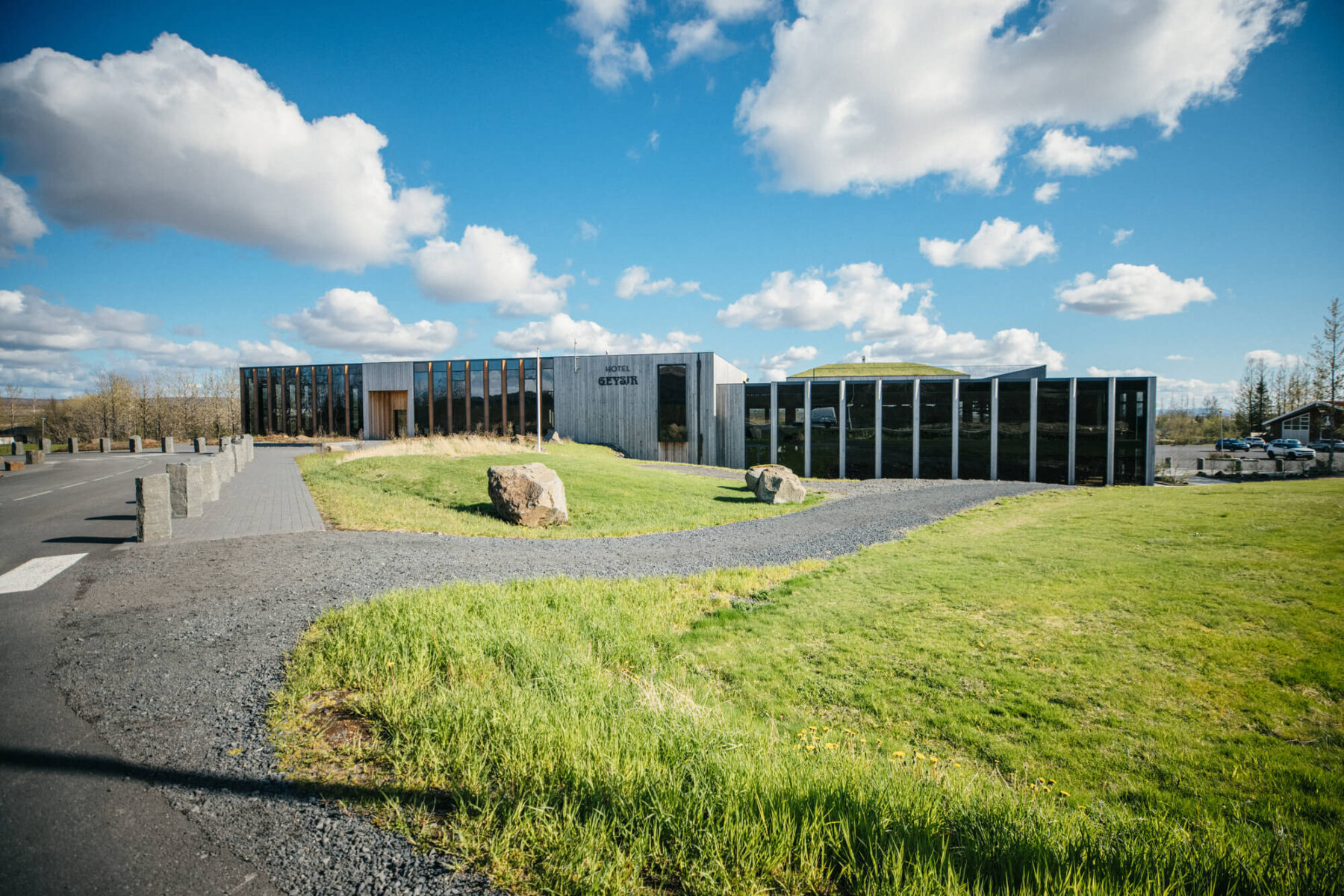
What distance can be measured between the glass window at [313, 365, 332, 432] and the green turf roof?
211ft

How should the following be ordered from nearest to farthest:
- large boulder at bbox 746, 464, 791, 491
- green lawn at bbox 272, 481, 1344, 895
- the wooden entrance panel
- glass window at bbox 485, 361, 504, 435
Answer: green lawn at bbox 272, 481, 1344, 895 → large boulder at bbox 746, 464, 791, 491 → glass window at bbox 485, 361, 504, 435 → the wooden entrance panel

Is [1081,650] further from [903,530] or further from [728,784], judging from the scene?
[903,530]

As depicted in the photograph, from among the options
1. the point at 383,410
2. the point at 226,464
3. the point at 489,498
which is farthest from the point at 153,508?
the point at 383,410

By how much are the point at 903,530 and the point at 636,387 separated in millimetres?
27408

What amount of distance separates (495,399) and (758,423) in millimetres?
21366

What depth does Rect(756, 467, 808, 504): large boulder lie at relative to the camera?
59.1 ft

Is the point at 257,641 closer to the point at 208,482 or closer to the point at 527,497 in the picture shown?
the point at 527,497

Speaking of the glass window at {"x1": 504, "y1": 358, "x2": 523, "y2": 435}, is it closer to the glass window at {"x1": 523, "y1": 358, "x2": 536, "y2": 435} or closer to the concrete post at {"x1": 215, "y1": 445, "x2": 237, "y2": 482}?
the glass window at {"x1": 523, "y1": 358, "x2": 536, "y2": 435}

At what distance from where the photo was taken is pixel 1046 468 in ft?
98.7

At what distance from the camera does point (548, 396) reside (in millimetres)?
40812

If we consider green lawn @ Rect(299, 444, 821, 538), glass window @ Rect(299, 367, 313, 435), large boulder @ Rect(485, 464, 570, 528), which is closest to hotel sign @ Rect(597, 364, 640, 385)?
Answer: green lawn @ Rect(299, 444, 821, 538)

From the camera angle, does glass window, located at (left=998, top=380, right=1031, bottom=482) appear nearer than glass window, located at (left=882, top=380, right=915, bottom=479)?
Yes

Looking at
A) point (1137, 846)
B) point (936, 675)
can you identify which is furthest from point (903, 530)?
point (1137, 846)

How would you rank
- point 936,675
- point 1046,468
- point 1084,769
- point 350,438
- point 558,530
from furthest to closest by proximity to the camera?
point 350,438, point 1046,468, point 558,530, point 936,675, point 1084,769
